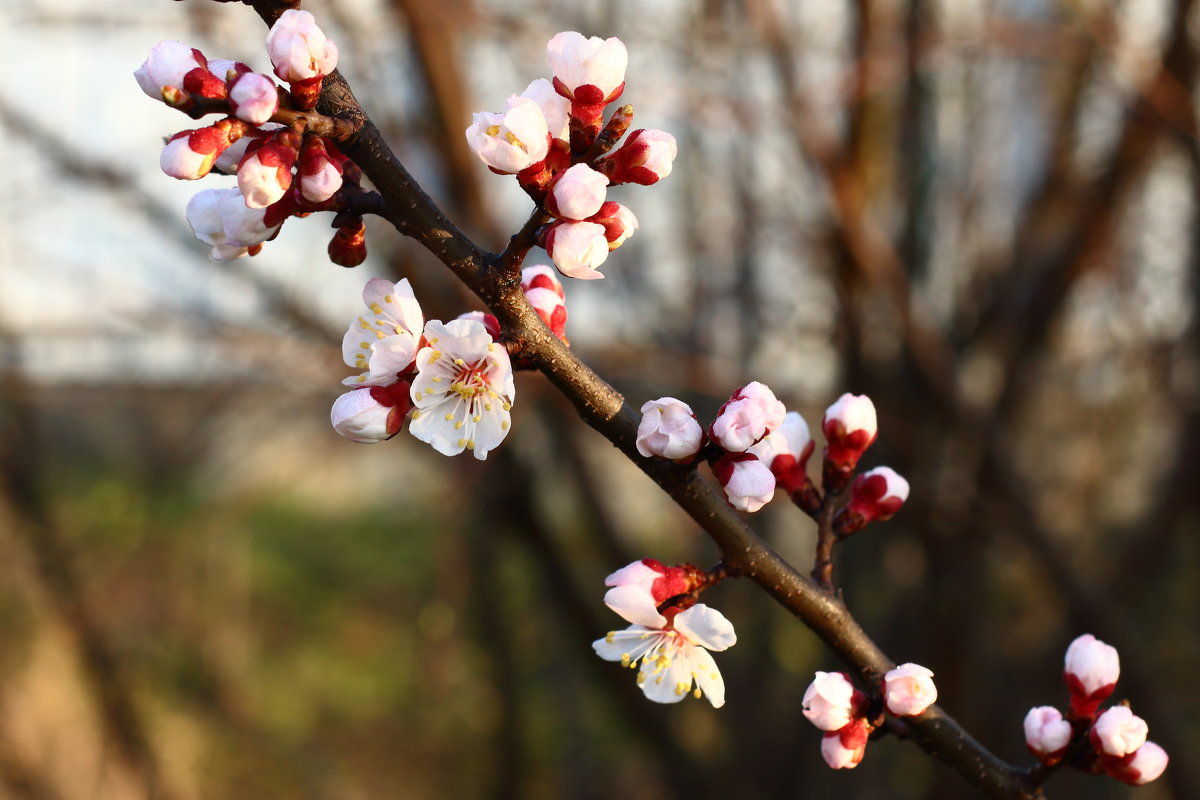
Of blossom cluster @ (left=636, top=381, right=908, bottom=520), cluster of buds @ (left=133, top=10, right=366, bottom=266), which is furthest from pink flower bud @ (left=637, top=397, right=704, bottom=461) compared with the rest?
cluster of buds @ (left=133, top=10, right=366, bottom=266)

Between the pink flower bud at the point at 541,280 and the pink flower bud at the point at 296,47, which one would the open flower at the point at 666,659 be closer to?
the pink flower bud at the point at 541,280

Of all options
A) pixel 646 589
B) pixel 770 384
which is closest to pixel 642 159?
pixel 646 589

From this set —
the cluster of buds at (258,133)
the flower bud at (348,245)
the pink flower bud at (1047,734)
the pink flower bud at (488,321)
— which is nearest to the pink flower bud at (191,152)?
the cluster of buds at (258,133)

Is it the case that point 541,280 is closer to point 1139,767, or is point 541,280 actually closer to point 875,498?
point 875,498

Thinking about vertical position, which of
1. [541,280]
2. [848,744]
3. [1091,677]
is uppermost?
[1091,677]

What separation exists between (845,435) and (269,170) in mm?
685

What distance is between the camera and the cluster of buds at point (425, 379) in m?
0.87

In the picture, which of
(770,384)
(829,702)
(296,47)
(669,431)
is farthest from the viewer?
(770,384)

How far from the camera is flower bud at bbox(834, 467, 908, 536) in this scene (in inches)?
44.8

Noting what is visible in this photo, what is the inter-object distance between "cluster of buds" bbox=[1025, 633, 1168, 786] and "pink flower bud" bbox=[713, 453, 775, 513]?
0.41 meters

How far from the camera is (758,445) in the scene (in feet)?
3.40

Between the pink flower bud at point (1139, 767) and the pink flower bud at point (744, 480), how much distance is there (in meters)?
0.48

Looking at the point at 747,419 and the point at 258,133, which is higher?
the point at 747,419

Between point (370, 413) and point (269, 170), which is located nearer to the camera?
point (269, 170)
